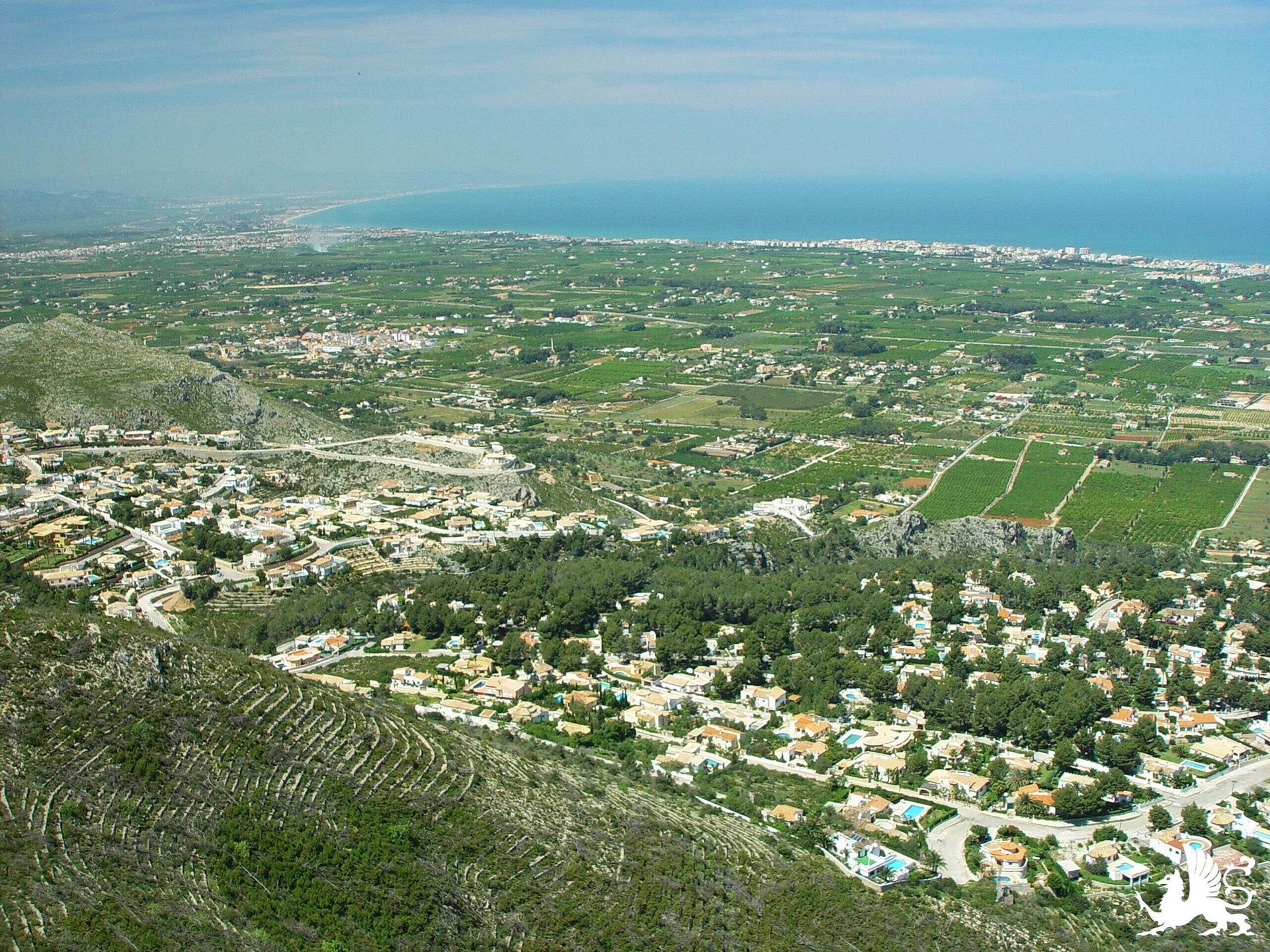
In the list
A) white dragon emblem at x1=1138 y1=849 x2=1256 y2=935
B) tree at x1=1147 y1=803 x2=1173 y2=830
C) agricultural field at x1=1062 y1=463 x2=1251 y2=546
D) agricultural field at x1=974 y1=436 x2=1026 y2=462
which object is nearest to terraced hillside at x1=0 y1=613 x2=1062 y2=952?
white dragon emblem at x1=1138 y1=849 x2=1256 y2=935

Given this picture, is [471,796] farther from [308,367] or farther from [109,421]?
[308,367]

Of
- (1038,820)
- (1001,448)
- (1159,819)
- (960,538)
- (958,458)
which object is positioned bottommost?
(1038,820)

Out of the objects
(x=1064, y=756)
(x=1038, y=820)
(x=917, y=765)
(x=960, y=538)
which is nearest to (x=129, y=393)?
(x=960, y=538)

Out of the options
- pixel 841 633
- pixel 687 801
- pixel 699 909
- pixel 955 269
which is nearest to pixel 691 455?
pixel 841 633

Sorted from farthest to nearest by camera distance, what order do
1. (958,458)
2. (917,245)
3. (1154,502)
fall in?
1. (917,245)
2. (958,458)
3. (1154,502)

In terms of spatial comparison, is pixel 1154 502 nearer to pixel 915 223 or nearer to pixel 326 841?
pixel 326 841

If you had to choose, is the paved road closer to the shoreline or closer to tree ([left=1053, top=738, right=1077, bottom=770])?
tree ([left=1053, top=738, right=1077, bottom=770])

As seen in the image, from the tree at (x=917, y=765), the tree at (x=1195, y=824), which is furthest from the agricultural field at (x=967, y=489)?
the tree at (x=1195, y=824)

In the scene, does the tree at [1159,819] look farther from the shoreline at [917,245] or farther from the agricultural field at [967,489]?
the shoreline at [917,245]
